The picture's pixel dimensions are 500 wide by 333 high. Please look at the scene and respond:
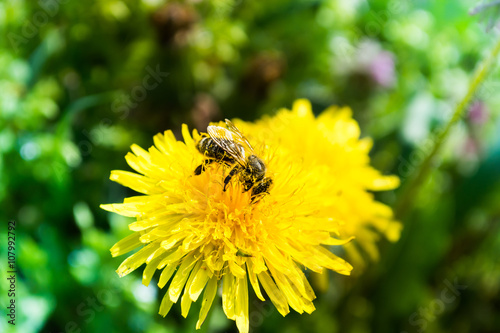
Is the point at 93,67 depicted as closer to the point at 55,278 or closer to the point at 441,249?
the point at 55,278

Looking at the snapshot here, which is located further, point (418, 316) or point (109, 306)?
point (418, 316)

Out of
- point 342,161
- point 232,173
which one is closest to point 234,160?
point 232,173

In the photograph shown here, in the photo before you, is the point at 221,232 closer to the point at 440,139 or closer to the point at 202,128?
the point at 440,139

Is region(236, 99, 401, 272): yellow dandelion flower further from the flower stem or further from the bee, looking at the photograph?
the bee

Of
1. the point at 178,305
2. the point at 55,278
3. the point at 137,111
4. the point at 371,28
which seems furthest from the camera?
the point at 371,28

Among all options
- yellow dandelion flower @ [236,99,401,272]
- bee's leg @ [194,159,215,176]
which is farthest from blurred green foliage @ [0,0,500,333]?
bee's leg @ [194,159,215,176]

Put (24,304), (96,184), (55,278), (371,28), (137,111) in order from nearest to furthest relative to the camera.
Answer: (24,304), (55,278), (96,184), (137,111), (371,28)

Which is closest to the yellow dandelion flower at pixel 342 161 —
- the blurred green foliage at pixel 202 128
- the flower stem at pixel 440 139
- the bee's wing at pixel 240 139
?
the flower stem at pixel 440 139

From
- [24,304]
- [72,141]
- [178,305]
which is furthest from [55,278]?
[72,141]
